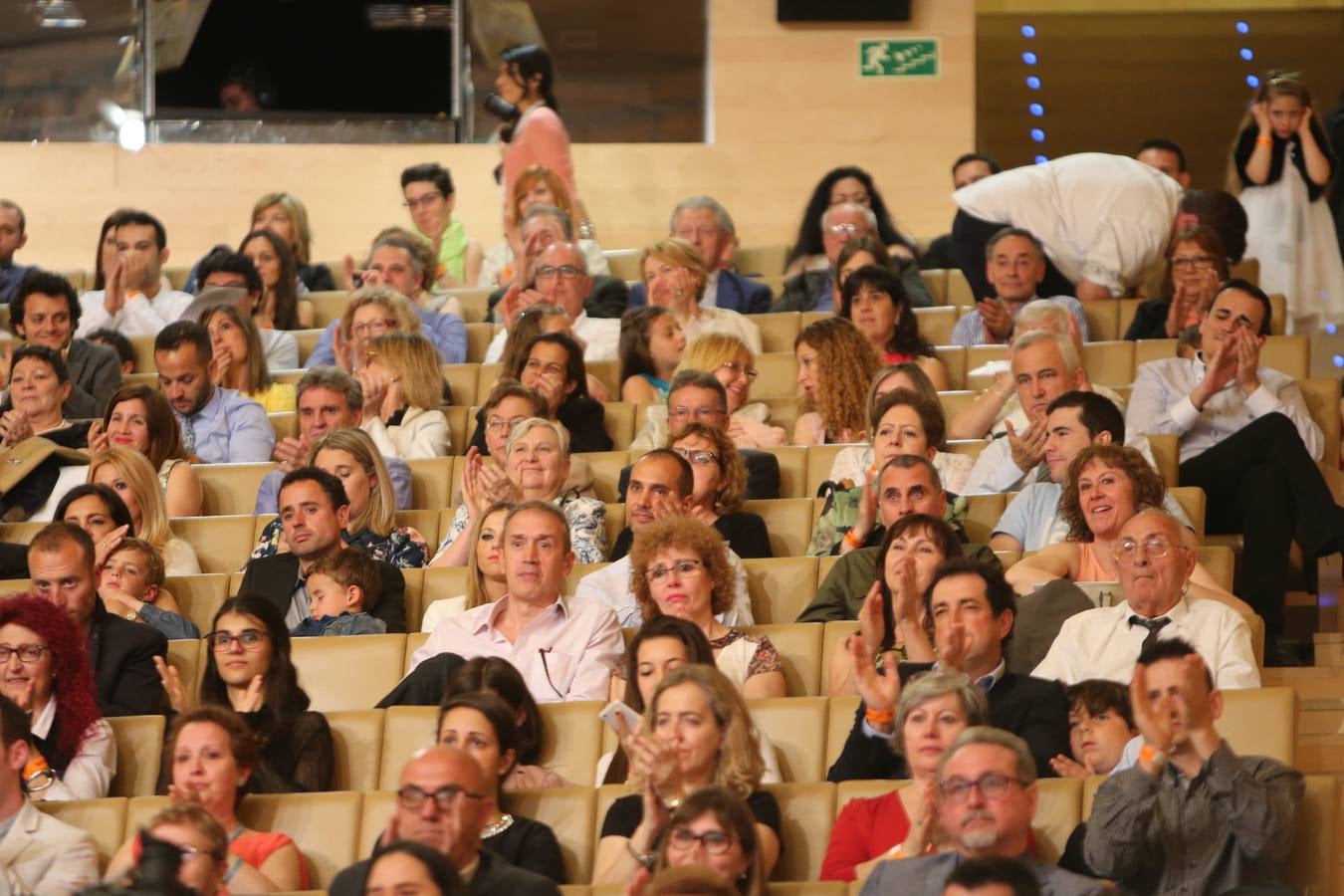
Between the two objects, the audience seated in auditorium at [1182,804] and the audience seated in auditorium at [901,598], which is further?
the audience seated in auditorium at [901,598]

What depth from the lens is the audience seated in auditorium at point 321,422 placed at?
17.1 feet

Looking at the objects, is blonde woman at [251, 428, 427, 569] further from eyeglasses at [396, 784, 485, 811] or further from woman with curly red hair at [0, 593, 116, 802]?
eyeglasses at [396, 784, 485, 811]

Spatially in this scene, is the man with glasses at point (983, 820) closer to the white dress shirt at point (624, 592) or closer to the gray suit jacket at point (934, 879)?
the gray suit jacket at point (934, 879)

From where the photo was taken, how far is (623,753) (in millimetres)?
3820

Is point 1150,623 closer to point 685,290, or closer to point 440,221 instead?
point 685,290

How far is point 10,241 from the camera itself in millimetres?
7199

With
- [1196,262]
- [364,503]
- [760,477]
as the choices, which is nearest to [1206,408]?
[1196,262]

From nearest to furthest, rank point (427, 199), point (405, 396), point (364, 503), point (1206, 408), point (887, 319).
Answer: point (364, 503), point (1206, 408), point (405, 396), point (887, 319), point (427, 199)

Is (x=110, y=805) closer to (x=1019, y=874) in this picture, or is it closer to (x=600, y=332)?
(x=1019, y=874)

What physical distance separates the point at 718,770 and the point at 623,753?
0.35 meters

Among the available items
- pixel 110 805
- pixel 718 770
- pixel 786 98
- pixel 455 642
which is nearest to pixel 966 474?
pixel 455 642

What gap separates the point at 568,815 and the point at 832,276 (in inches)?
129

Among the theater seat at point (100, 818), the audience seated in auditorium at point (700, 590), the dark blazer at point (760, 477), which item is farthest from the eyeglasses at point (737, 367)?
the theater seat at point (100, 818)

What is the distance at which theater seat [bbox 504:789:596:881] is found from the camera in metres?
3.60
